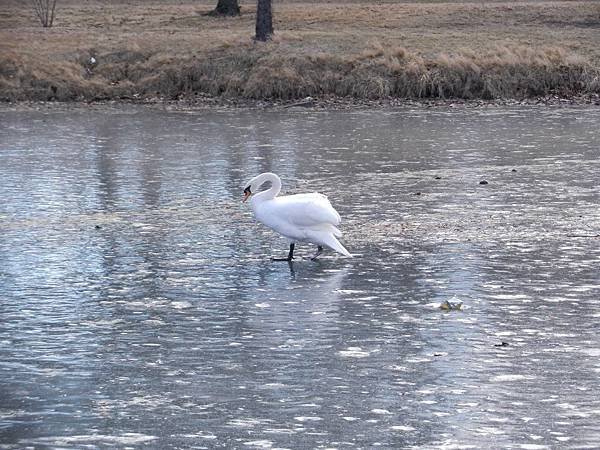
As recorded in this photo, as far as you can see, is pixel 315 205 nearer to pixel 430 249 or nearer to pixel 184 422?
pixel 430 249

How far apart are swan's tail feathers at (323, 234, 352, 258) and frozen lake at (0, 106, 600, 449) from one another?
0.15 meters

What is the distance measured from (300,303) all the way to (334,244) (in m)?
1.54

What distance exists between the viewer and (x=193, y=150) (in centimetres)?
2031

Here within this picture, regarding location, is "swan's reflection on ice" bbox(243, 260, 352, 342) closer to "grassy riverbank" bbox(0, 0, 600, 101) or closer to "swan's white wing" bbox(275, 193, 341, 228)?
"swan's white wing" bbox(275, 193, 341, 228)

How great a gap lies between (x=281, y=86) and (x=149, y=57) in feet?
12.6

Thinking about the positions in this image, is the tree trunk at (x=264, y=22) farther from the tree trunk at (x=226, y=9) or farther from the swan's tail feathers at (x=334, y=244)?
the swan's tail feathers at (x=334, y=244)

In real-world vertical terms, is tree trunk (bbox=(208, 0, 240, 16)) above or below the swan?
below

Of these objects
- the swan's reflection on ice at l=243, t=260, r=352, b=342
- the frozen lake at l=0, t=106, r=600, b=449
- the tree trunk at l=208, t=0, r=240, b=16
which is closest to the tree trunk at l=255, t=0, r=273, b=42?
the tree trunk at l=208, t=0, r=240, b=16

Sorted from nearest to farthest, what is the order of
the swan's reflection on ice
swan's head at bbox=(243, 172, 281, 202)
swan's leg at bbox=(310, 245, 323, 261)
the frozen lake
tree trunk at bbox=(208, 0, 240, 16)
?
the frozen lake → the swan's reflection on ice → swan's leg at bbox=(310, 245, 323, 261) → swan's head at bbox=(243, 172, 281, 202) → tree trunk at bbox=(208, 0, 240, 16)

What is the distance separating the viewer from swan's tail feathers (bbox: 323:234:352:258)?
11993 millimetres

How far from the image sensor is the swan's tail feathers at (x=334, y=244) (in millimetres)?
11993

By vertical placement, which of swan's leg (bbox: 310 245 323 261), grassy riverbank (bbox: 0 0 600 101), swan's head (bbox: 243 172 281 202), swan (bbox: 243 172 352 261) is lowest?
grassy riverbank (bbox: 0 0 600 101)

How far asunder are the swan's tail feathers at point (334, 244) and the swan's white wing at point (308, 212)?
0.14 metres

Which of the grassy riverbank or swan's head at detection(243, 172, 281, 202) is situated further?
the grassy riverbank
